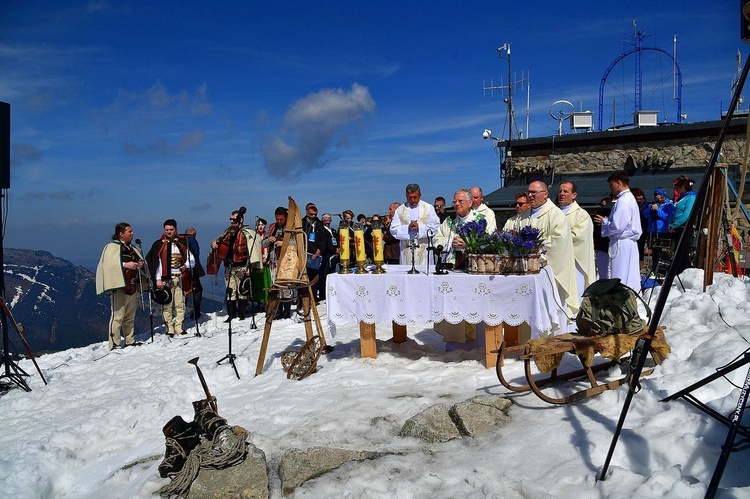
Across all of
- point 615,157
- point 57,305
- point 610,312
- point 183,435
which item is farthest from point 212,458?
point 57,305

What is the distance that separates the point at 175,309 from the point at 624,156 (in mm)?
15008

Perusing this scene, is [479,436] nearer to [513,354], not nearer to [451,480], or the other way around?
[451,480]

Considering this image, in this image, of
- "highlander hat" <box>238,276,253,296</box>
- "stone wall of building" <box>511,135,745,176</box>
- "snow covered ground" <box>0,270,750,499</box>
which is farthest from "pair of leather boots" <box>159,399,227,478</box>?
"stone wall of building" <box>511,135,745,176</box>

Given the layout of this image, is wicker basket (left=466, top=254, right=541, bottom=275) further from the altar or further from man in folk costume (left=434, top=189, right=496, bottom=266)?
man in folk costume (left=434, top=189, right=496, bottom=266)

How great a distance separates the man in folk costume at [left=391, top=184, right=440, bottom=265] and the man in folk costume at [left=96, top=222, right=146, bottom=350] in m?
5.24

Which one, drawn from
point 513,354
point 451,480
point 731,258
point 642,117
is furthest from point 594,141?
point 451,480

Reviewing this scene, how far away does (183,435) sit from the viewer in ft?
14.7

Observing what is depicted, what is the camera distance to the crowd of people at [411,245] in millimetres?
7324

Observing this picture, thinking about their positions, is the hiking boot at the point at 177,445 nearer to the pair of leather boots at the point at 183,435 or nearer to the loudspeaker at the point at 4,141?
the pair of leather boots at the point at 183,435

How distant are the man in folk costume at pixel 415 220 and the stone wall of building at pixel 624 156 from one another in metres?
11.0

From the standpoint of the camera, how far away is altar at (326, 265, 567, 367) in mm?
6199

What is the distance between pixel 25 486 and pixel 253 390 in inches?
99.1

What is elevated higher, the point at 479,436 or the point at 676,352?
the point at 676,352

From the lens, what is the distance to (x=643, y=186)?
17.1m
